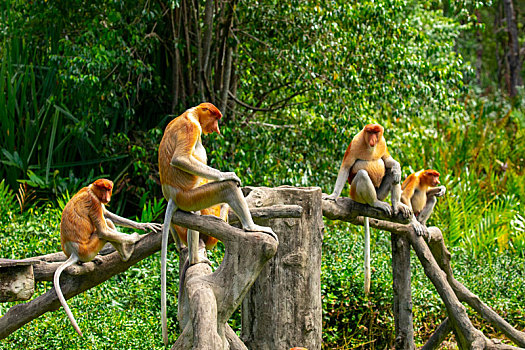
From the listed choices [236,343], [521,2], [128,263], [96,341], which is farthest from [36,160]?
[521,2]

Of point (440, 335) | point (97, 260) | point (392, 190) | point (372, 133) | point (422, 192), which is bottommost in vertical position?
point (440, 335)

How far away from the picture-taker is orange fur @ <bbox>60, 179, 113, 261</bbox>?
3.00 m

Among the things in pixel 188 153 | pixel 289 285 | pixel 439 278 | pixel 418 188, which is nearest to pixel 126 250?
pixel 188 153

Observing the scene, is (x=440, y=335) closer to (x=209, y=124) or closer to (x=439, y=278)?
(x=439, y=278)

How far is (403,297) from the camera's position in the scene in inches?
157

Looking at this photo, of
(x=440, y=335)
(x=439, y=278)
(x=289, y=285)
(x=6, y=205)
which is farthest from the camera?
(x=6, y=205)

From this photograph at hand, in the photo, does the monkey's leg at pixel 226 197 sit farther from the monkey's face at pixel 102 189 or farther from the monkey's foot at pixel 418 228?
the monkey's foot at pixel 418 228

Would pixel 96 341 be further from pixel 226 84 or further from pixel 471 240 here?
pixel 471 240

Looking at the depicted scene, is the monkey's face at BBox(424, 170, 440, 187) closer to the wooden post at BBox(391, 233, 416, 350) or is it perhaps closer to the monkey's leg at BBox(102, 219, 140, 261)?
the wooden post at BBox(391, 233, 416, 350)

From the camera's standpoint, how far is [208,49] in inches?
234

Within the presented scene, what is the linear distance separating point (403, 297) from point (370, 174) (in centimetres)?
91

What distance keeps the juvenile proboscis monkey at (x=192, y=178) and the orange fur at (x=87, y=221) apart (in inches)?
23.6

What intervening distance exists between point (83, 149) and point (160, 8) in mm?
1769

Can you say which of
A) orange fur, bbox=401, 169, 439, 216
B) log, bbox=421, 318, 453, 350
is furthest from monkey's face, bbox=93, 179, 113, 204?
log, bbox=421, 318, 453, 350
